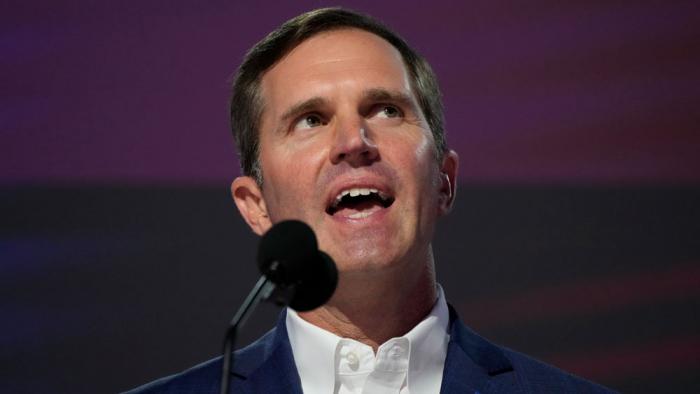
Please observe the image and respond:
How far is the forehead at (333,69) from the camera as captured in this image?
7.12 feet

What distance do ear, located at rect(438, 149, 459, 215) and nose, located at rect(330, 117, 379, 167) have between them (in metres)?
0.29

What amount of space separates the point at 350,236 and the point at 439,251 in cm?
99

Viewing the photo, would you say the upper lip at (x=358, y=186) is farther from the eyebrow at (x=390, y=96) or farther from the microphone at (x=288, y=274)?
the microphone at (x=288, y=274)

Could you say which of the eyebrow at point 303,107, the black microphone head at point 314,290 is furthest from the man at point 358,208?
the black microphone head at point 314,290

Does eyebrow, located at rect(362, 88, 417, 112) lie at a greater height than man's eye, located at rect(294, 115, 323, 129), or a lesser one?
greater

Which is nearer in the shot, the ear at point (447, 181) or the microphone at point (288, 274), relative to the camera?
the microphone at point (288, 274)

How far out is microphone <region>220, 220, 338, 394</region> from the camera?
1.53 m

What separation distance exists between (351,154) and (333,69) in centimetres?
24

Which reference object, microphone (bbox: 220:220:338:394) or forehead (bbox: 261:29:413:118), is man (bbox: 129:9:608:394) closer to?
forehead (bbox: 261:29:413:118)

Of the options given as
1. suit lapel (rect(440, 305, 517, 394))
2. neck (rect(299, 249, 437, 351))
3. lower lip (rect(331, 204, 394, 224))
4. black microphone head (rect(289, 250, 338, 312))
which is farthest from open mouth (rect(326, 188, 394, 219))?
black microphone head (rect(289, 250, 338, 312))

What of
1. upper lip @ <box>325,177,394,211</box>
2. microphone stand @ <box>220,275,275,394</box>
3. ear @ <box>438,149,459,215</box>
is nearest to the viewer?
microphone stand @ <box>220,275,275,394</box>

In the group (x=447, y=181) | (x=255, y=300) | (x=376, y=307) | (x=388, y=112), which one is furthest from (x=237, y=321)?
(x=447, y=181)

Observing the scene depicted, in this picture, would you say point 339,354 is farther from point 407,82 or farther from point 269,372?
point 407,82

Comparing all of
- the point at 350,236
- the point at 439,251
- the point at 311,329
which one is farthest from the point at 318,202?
the point at 439,251
